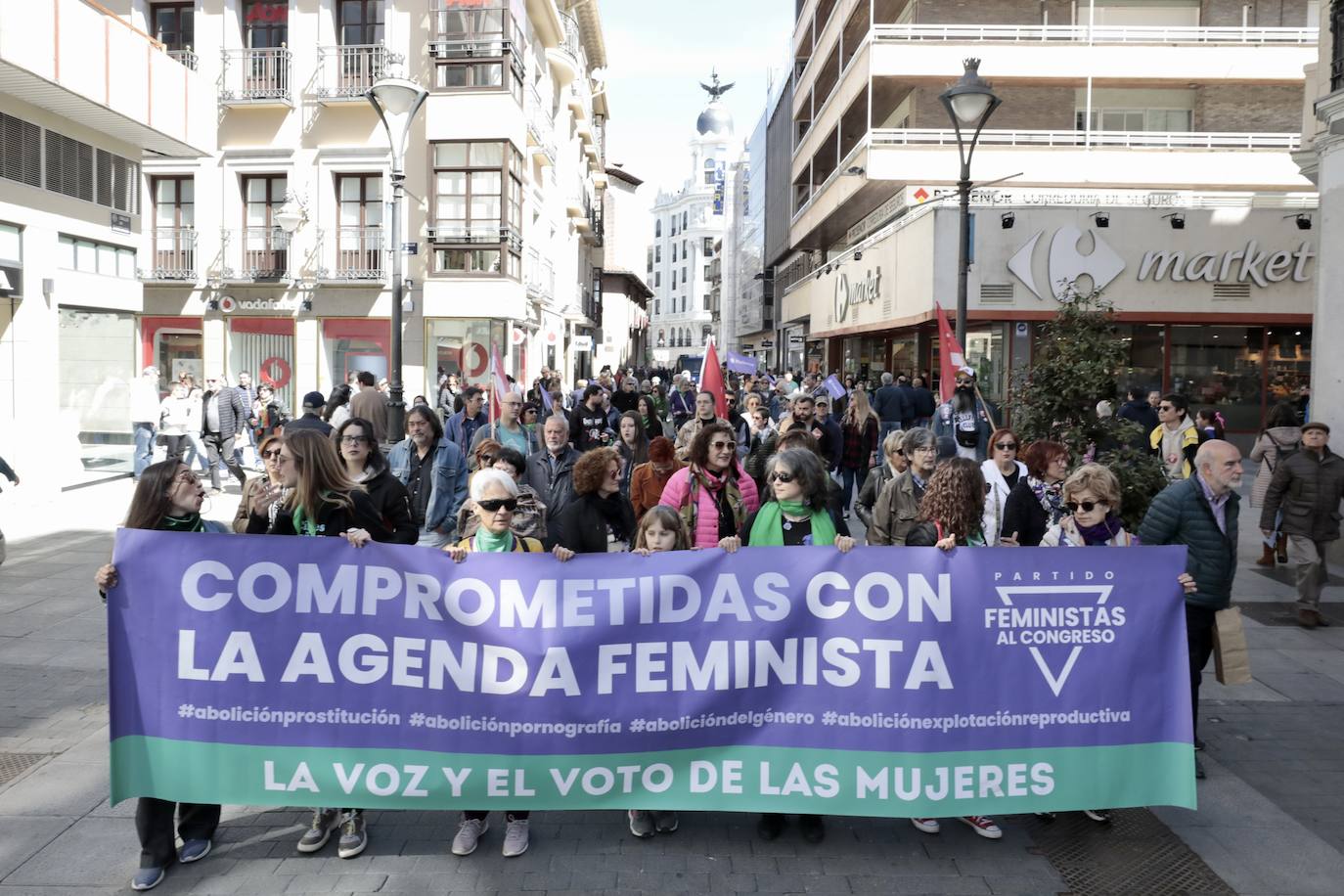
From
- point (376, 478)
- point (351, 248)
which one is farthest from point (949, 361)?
point (351, 248)

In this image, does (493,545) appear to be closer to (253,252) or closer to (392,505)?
(392,505)

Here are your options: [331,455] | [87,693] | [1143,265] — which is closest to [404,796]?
[331,455]

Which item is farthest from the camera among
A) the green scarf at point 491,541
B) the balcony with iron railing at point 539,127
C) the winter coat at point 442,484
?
the balcony with iron railing at point 539,127

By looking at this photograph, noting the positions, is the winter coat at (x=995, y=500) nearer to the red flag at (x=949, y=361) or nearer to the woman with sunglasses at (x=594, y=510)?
the woman with sunglasses at (x=594, y=510)

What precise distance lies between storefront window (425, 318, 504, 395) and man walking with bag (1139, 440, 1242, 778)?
976 inches

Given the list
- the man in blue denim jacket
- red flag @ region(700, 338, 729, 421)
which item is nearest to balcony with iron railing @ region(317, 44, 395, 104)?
red flag @ region(700, 338, 729, 421)

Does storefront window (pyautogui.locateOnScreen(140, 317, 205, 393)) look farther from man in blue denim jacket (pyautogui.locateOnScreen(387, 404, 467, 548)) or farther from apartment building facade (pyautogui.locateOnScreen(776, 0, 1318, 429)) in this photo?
man in blue denim jacket (pyautogui.locateOnScreen(387, 404, 467, 548))

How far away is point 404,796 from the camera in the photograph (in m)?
4.81

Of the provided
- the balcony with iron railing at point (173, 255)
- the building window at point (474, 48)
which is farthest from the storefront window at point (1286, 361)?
the balcony with iron railing at point (173, 255)

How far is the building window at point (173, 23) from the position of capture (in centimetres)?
2973

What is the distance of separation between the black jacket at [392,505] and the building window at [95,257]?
11821mm

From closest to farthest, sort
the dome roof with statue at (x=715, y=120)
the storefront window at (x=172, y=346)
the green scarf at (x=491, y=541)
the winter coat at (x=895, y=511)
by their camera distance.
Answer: the green scarf at (x=491, y=541)
the winter coat at (x=895, y=511)
the storefront window at (x=172, y=346)
the dome roof with statue at (x=715, y=120)

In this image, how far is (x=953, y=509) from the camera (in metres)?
5.34

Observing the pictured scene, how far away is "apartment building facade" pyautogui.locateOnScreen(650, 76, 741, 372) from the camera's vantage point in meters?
147
